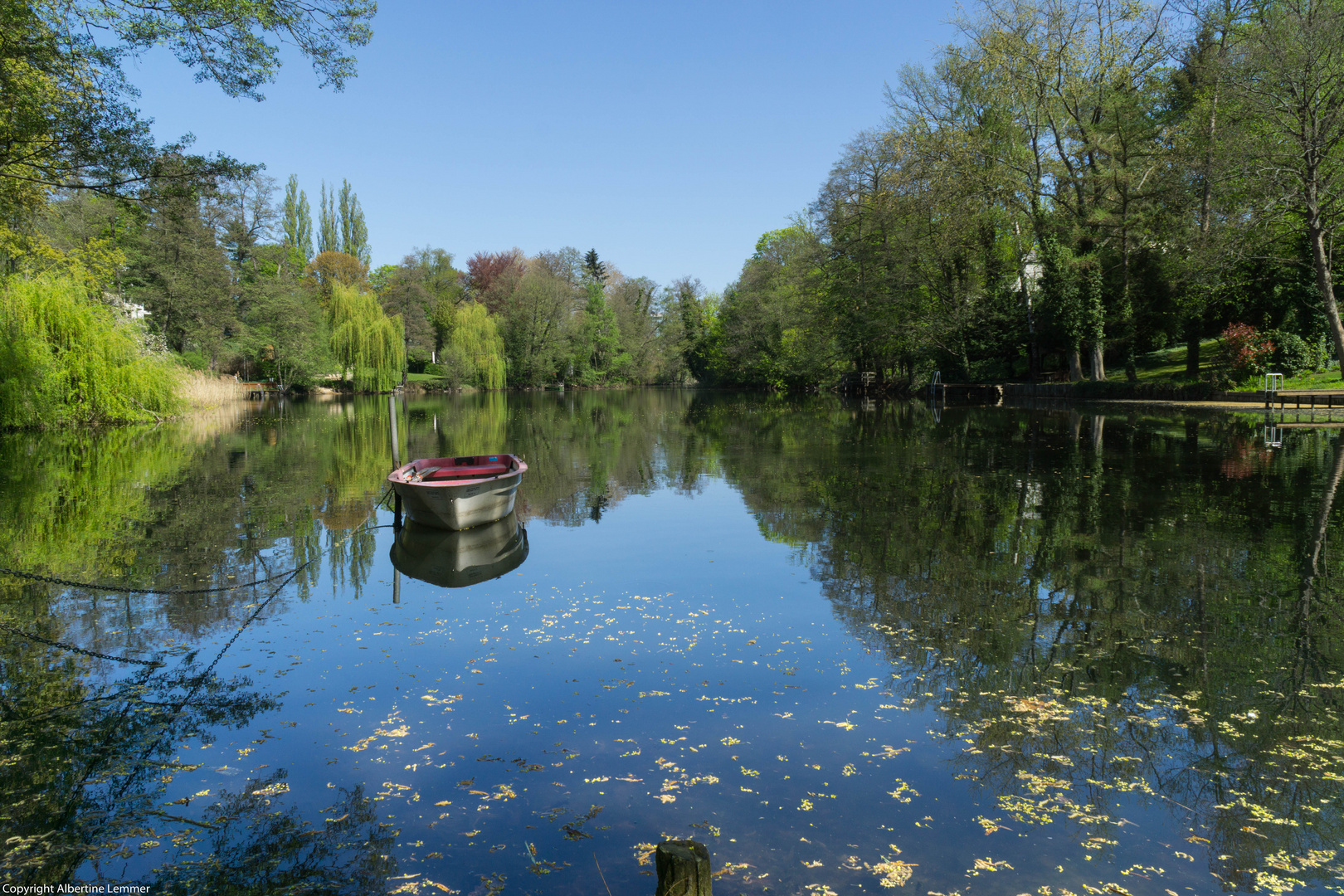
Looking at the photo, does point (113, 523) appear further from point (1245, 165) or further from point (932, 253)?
point (932, 253)

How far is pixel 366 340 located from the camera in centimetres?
5341

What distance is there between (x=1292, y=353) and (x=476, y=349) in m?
52.0

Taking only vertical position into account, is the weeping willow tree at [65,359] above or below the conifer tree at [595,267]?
below

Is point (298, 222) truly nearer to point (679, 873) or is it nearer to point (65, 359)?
point (65, 359)

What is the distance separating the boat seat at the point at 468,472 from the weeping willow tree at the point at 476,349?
A: 51.7 m

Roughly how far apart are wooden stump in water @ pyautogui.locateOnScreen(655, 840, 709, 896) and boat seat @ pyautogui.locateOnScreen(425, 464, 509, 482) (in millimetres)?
11365

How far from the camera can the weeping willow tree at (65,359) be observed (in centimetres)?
2138

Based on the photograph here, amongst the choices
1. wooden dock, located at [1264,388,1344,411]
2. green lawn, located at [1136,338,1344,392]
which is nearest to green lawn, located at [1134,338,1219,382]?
green lawn, located at [1136,338,1344,392]

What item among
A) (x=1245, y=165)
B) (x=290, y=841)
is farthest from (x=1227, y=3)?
(x=290, y=841)

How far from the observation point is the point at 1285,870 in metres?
3.54

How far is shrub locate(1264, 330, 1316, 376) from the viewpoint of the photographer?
27234 mm

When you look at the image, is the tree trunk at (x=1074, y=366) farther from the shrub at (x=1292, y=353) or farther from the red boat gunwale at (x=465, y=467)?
the red boat gunwale at (x=465, y=467)

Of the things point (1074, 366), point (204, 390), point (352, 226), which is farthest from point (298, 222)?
point (1074, 366)

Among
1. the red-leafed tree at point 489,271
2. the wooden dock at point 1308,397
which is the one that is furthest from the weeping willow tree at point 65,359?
the red-leafed tree at point 489,271
